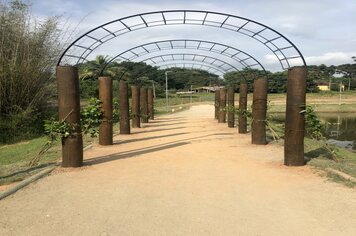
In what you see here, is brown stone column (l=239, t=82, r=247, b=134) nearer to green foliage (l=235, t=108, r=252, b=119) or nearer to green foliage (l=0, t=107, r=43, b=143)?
green foliage (l=235, t=108, r=252, b=119)

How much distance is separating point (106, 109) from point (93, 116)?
103 centimetres

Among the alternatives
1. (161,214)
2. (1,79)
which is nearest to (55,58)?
(1,79)

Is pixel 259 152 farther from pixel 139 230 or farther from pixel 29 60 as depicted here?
pixel 29 60

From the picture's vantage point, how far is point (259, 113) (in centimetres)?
1097

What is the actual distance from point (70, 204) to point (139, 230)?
1350 millimetres

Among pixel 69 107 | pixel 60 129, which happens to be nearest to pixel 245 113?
pixel 69 107

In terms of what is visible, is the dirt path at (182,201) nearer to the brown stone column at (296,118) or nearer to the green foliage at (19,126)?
the brown stone column at (296,118)

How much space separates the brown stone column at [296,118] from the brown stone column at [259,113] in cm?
316

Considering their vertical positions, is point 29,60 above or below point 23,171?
above

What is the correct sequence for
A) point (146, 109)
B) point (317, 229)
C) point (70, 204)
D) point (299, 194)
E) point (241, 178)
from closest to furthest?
point (317, 229) → point (70, 204) → point (299, 194) → point (241, 178) → point (146, 109)

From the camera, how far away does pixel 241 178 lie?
6535mm

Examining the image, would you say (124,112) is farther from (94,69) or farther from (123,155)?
(94,69)

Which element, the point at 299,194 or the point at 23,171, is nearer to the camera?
the point at 299,194

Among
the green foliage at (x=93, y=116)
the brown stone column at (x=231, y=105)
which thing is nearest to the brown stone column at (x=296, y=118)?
the green foliage at (x=93, y=116)
